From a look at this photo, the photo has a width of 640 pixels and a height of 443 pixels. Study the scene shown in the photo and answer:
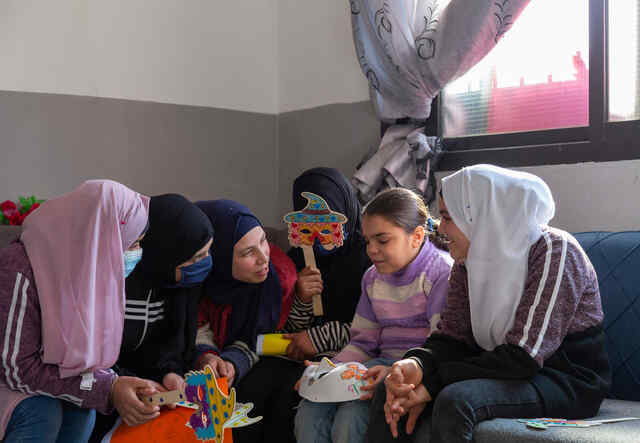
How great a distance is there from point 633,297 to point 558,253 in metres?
0.48

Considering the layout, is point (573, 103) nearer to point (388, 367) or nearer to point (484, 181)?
point (484, 181)

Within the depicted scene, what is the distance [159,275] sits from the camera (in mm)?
2377

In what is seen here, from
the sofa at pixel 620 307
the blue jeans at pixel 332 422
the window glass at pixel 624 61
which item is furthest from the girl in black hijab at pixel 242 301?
the window glass at pixel 624 61

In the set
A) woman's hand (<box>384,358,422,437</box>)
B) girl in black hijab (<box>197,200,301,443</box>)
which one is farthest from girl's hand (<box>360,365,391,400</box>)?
girl in black hijab (<box>197,200,301,443</box>)

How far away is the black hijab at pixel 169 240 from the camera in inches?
92.7

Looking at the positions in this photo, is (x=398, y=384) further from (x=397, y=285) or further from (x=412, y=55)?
(x=412, y=55)

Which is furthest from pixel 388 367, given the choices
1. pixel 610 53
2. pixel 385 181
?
pixel 610 53

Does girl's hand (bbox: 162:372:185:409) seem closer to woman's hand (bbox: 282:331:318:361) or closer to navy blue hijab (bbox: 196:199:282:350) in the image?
navy blue hijab (bbox: 196:199:282:350)

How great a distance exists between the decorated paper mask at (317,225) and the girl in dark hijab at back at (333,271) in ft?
0.19

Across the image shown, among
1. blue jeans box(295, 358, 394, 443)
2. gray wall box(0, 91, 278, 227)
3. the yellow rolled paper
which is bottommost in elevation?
blue jeans box(295, 358, 394, 443)

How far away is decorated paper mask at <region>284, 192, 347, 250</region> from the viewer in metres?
2.64

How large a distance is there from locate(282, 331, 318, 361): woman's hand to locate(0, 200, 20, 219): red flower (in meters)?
1.22

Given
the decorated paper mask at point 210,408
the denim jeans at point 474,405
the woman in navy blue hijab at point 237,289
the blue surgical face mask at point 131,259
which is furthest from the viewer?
the woman in navy blue hijab at point 237,289

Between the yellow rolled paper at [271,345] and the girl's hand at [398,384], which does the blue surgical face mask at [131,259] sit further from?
the girl's hand at [398,384]
